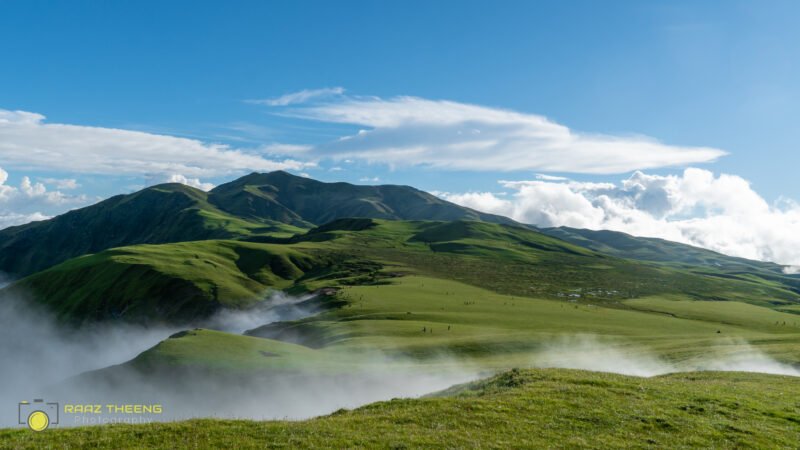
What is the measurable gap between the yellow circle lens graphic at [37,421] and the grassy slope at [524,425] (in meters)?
1.19

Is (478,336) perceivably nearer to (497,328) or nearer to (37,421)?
(497,328)

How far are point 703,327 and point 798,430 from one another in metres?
84.1

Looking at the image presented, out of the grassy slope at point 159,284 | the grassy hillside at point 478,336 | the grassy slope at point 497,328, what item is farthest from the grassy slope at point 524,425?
the grassy slope at point 159,284

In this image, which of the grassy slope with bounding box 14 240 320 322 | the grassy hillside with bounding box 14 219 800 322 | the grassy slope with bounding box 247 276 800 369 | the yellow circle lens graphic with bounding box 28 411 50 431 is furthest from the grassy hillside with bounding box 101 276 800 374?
the grassy slope with bounding box 14 240 320 322

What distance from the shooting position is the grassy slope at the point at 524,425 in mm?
22719

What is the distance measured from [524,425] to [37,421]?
26230mm

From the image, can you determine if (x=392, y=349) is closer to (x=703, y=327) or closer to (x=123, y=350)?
(x=703, y=327)

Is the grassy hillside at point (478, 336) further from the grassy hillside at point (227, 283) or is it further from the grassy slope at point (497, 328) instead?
the grassy hillside at point (227, 283)

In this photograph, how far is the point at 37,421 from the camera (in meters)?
25.2

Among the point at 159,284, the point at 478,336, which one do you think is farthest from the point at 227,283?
the point at 478,336

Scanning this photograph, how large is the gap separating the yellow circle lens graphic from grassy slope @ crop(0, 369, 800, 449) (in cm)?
119

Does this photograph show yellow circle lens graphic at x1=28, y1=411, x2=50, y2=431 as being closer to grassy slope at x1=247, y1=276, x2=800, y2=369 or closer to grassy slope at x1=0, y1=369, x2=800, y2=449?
grassy slope at x1=0, y1=369, x2=800, y2=449

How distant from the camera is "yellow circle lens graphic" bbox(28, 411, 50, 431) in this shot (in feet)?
81.2

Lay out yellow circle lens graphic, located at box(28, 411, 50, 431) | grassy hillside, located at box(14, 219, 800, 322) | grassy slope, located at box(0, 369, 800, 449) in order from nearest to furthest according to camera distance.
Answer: grassy slope, located at box(0, 369, 800, 449)
yellow circle lens graphic, located at box(28, 411, 50, 431)
grassy hillside, located at box(14, 219, 800, 322)
